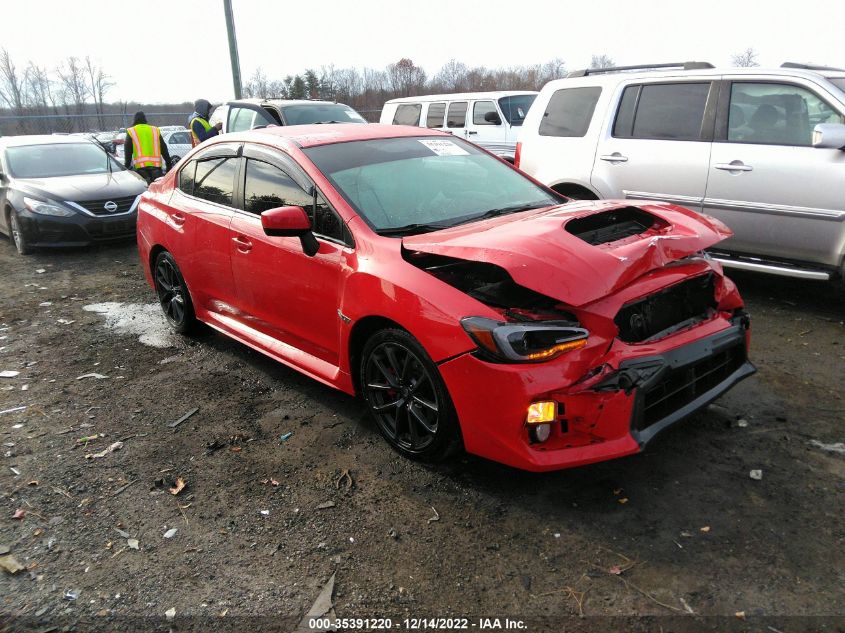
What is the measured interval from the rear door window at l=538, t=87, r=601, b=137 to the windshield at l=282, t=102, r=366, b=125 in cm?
413

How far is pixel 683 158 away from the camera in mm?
5816

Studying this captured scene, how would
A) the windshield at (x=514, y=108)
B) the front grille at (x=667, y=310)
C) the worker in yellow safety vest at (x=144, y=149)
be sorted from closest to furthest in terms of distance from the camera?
the front grille at (x=667, y=310), the worker in yellow safety vest at (x=144, y=149), the windshield at (x=514, y=108)

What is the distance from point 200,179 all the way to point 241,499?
2.76m

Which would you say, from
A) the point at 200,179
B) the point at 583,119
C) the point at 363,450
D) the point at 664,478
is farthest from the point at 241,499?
the point at 583,119

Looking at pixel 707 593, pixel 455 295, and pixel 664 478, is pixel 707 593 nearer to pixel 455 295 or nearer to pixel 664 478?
pixel 664 478

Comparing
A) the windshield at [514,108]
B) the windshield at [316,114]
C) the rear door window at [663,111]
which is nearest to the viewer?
the rear door window at [663,111]

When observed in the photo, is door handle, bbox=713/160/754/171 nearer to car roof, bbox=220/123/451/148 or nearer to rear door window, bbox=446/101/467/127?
car roof, bbox=220/123/451/148

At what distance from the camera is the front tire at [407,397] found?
3.08 m

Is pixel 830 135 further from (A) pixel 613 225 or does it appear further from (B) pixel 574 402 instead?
(B) pixel 574 402

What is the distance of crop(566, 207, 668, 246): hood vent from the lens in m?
3.27

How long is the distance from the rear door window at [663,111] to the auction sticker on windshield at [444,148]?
2.55m

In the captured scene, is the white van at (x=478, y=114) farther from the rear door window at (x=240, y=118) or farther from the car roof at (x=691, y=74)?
the car roof at (x=691, y=74)

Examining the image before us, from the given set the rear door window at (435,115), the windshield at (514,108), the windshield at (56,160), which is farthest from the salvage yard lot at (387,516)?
the rear door window at (435,115)

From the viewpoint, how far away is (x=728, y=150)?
5555 millimetres
